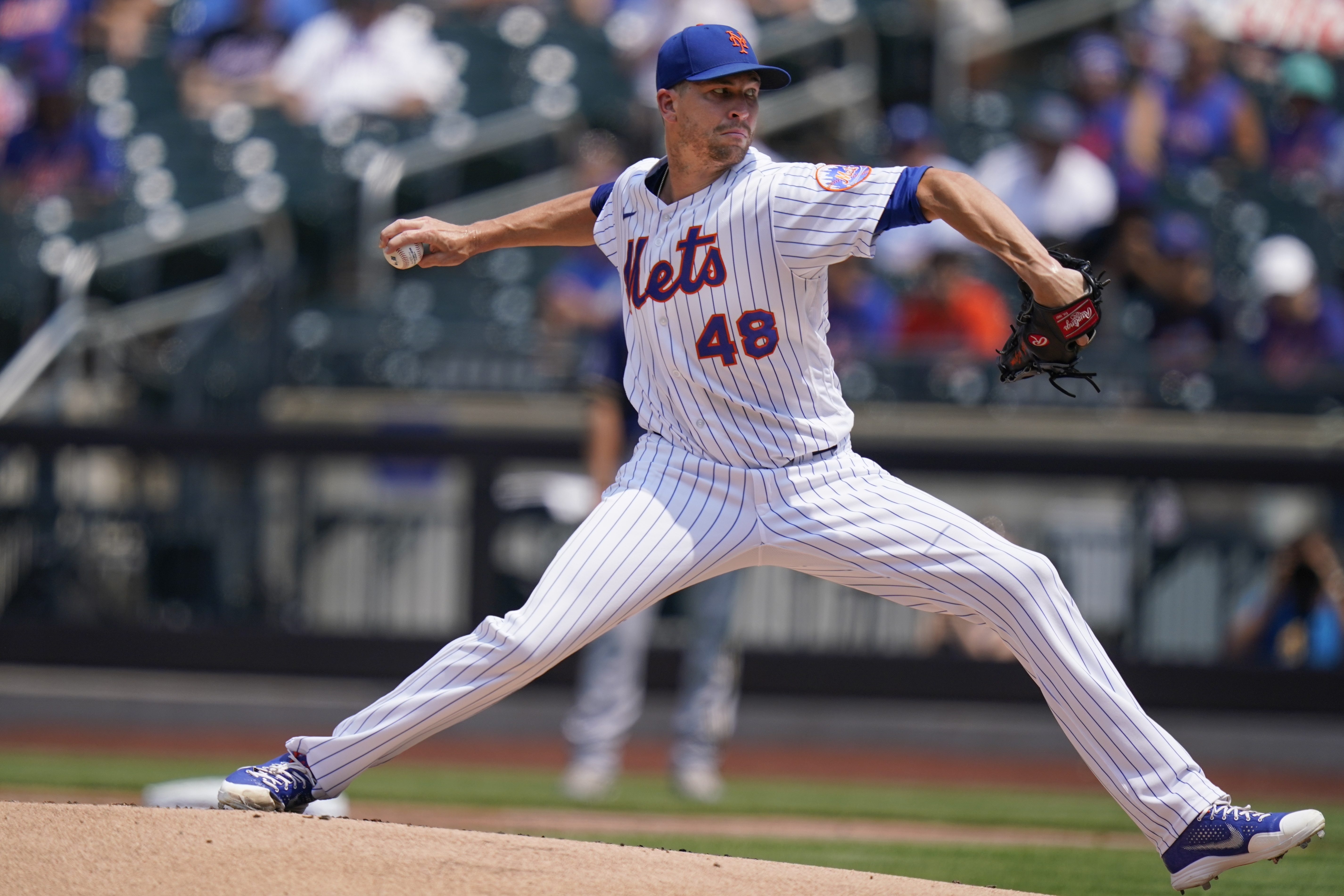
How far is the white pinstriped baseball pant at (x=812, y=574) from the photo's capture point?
360 cm

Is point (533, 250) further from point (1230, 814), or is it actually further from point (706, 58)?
point (1230, 814)

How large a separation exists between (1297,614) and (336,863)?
555cm

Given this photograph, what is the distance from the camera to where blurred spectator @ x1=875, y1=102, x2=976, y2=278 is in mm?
9586

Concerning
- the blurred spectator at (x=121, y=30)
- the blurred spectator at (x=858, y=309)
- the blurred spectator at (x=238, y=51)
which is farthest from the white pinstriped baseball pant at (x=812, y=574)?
the blurred spectator at (x=121, y=30)

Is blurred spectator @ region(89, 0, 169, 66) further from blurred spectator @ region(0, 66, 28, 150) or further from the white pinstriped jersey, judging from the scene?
the white pinstriped jersey

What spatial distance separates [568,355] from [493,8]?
15.6 feet

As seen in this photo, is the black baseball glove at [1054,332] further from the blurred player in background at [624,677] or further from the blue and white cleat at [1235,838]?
the blurred player in background at [624,677]

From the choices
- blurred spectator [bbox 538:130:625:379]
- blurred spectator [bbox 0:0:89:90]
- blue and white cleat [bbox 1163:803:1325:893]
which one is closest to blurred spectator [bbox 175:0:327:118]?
blurred spectator [bbox 0:0:89:90]

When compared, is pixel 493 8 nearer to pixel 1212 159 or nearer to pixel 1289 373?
pixel 1212 159

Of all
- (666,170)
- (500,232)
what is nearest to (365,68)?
(500,232)

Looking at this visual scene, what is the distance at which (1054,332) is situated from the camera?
3.39m

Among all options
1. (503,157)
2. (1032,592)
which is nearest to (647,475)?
(1032,592)

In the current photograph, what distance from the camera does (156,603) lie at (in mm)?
8164

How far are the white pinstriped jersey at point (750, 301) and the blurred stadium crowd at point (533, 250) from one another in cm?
425
